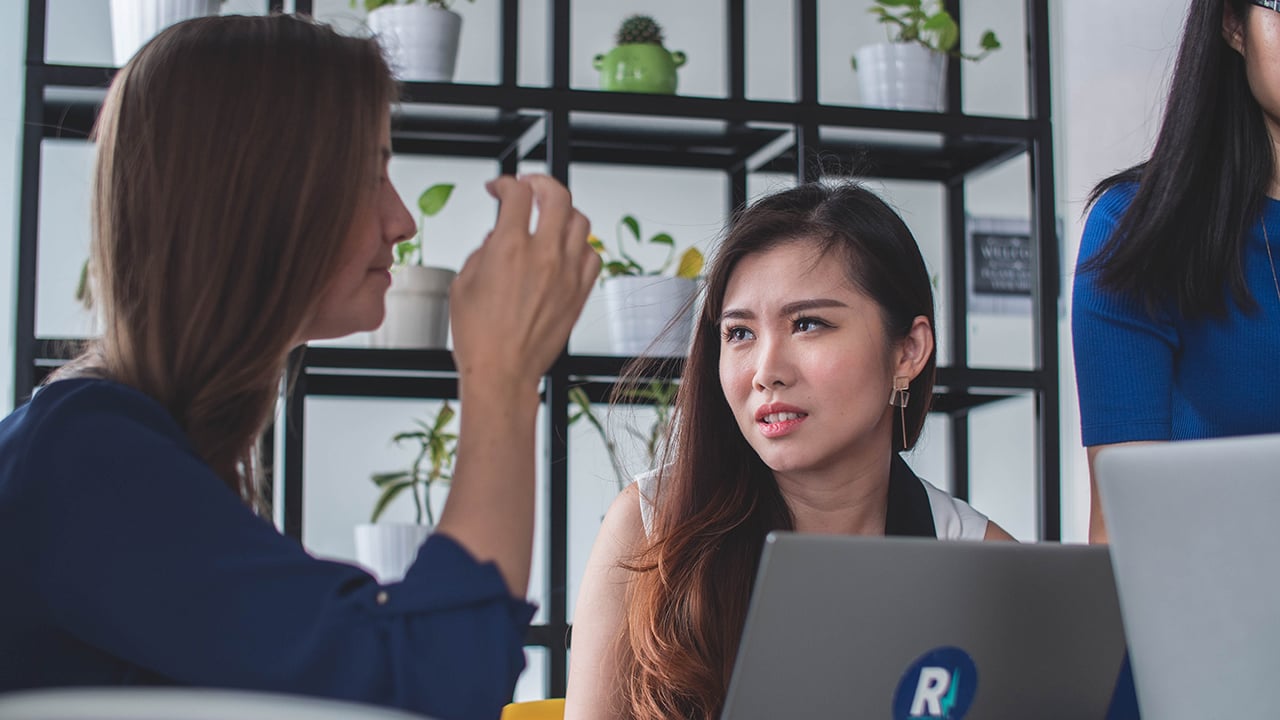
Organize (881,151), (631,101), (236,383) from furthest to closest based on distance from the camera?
(881,151), (631,101), (236,383)

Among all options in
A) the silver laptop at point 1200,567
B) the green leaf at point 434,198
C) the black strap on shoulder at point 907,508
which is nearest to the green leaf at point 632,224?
the green leaf at point 434,198

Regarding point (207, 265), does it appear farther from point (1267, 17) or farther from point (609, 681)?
point (1267, 17)

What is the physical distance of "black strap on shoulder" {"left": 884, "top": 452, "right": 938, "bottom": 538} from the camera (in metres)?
1.91

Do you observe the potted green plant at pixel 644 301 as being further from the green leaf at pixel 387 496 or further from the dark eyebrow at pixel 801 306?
the dark eyebrow at pixel 801 306

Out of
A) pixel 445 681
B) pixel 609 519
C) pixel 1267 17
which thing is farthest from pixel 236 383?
pixel 1267 17

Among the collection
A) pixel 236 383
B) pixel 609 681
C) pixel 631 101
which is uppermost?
pixel 631 101

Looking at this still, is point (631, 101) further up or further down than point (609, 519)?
further up

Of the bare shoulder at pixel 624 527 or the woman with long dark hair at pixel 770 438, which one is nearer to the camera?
the woman with long dark hair at pixel 770 438

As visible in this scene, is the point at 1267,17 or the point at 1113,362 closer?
the point at 1267,17

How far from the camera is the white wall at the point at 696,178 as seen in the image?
2.85 meters

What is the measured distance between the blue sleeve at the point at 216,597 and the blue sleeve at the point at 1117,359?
100 centimetres

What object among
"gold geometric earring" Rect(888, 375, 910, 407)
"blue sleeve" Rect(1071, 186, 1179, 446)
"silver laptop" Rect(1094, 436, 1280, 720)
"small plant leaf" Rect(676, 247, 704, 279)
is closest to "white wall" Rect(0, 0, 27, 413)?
"small plant leaf" Rect(676, 247, 704, 279)

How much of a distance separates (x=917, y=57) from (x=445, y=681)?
2205 millimetres

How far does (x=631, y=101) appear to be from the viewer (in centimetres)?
258
